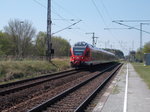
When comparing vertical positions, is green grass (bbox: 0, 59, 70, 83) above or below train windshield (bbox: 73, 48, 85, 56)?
→ below

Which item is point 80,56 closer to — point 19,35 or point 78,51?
point 78,51

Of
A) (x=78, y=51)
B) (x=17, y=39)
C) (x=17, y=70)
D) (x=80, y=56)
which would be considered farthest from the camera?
(x=17, y=39)

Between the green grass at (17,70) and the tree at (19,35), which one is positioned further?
the tree at (19,35)

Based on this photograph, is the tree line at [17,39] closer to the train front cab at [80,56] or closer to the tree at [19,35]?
the tree at [19,35]

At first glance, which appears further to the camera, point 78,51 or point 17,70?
point 78,51

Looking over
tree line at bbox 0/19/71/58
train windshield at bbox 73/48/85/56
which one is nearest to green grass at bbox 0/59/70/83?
train windshield at bbox 73/48/85/56

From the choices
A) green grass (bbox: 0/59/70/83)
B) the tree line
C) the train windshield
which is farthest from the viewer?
the tree line

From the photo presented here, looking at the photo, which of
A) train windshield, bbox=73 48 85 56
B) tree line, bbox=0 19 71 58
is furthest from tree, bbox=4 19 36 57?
train windshield, bbox=73 48 85 56

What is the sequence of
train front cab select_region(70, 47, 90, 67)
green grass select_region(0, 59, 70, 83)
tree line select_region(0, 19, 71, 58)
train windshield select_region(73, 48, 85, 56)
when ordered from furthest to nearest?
tree line select_region(0, 19, 71, 58)
train windshield select_region(73, 48, 85, 56)
train front cab select_region(70, 47, 90, 67)
green grass select_region(0, 59, 70, 83)

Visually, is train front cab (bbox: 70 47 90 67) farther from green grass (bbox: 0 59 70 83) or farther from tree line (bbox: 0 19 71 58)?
tree line (bbox: 0 19 71 58)

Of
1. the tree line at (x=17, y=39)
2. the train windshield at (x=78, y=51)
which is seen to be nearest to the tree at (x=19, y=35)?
the tree line at (x=17, y=39)

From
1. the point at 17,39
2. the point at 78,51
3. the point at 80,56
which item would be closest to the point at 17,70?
the point at 80,56

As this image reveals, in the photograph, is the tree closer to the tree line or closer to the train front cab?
the tree line

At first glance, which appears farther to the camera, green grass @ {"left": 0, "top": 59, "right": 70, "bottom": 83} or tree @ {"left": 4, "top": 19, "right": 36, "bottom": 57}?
tree @ {"left": 4, "top": 19, "right": 36, "bottom": 57}
